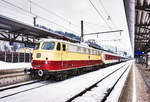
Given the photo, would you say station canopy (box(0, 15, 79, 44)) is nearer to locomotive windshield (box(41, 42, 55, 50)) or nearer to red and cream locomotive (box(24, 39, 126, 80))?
red and cream locomotive (box(24, 39, 126, 80))

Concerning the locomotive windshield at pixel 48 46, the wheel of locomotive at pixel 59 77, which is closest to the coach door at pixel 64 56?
the wheel of locomotive at pixel 59 77

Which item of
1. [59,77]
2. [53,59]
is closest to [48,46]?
[53,59]

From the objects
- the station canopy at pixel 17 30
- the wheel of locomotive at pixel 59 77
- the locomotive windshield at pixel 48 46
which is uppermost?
the station canopy at pixel 17 30

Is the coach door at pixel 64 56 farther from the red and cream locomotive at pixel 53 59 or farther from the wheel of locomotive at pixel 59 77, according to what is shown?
the wheel of locomotive at pixel 59 77

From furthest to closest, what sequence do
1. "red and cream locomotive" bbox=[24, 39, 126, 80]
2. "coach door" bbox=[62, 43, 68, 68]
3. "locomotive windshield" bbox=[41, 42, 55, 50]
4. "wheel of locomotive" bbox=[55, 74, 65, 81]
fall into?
1. "coach door" bbox=[62, 43, 68, 68]
2. "wheel of locomotive" bbox=[55, 74, 65, 81]
3. "locomotive windshield" bbox=[41, 42, 55, 50]
4. "red and cream locomotive" bbox=[24, 39, 126, 80]

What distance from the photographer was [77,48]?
34.1 feet

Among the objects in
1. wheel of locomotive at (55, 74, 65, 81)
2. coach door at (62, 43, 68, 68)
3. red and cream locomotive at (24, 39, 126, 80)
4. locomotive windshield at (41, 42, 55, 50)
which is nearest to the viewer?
red and cream locomotive at (24, 39, 126, 80)

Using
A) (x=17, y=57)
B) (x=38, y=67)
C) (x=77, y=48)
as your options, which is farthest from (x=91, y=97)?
(x=17, y=57)

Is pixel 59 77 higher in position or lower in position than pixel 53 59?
lower

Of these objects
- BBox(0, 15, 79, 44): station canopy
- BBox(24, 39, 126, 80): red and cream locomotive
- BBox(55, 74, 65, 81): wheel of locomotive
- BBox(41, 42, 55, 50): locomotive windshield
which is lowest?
BBox(55, 74, 65, 81): wheel of locomotive

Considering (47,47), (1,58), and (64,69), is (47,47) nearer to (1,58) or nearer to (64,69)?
(64,69)

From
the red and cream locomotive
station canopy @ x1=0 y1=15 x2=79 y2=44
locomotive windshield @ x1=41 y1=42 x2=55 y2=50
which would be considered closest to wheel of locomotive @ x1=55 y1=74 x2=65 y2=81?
the red and cream locomotive

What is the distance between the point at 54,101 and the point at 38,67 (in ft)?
11.5

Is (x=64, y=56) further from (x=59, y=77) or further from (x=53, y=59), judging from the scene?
(x=59, y=77)
